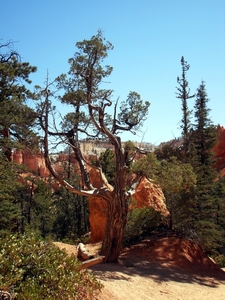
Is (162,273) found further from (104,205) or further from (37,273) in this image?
(37,273)

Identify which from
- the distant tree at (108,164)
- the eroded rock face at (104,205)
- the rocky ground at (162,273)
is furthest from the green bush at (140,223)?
the distant tree at (108,164)

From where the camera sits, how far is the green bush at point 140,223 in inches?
528

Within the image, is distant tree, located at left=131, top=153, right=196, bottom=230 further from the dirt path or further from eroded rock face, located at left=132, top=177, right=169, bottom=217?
eroded rock face, located at left=132, top=177, right=169, bottom=217

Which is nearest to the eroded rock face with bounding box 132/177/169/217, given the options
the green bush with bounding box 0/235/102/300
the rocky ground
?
the rocky ground

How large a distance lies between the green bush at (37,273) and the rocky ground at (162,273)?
3.68 feet

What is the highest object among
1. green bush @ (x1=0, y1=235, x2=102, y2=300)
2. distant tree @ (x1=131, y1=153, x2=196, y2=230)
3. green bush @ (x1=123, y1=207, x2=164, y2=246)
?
distant tree @ (x1=131, y1=153, x2=196, y2=230)

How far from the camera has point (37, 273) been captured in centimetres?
467

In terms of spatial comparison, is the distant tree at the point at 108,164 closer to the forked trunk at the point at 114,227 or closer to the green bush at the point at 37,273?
the forked trunk at the point at 114,227

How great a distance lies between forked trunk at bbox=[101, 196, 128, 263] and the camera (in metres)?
10.5

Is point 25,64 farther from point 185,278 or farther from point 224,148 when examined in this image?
point 224,148

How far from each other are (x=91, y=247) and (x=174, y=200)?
4529mm

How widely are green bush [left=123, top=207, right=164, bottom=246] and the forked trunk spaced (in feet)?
9.11

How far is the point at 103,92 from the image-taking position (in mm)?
11680

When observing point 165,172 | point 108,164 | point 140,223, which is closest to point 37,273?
point 165,172
